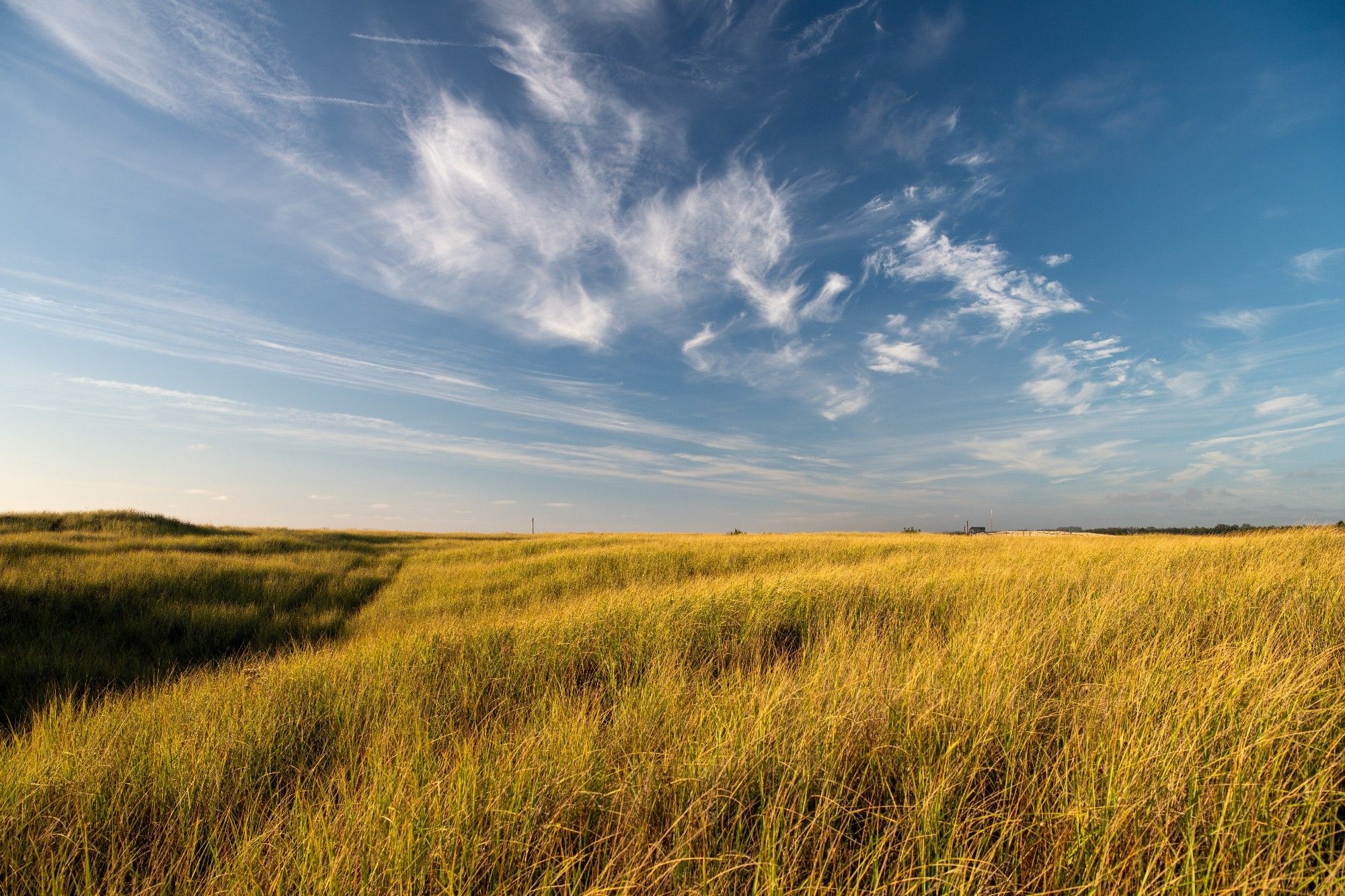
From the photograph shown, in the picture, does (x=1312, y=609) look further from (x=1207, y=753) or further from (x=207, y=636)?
(x=207, y=636)

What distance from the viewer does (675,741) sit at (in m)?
2.98

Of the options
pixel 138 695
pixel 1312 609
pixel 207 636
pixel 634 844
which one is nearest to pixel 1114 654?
pixel 1312 609

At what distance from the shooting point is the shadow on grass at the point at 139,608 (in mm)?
7148

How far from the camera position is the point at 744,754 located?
2.70m

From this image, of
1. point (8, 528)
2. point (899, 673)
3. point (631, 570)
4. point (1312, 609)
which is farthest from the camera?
point (8, 528)

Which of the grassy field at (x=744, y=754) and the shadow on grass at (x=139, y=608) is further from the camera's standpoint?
the shadow on grass at (x=139, y=608)

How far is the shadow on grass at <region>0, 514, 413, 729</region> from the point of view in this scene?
7148mm

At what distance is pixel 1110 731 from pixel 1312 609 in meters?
4.41

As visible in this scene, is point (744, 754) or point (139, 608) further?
point (139, 608)

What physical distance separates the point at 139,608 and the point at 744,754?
40.1 ft

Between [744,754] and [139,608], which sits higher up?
[744,754]

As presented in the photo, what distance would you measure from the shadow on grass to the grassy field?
0.34m

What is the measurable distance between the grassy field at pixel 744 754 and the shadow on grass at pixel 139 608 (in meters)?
0.34

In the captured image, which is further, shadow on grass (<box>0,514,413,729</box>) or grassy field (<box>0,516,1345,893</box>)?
shadow on grass (<box>0,514,413,729</box>)
